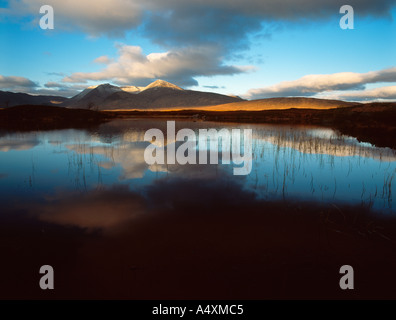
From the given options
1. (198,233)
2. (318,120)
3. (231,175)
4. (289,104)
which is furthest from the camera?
(289,104)

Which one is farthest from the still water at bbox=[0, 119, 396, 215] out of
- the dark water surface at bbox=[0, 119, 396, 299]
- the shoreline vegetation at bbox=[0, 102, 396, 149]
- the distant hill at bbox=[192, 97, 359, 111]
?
the distant hill at bbox=[192, 97, 359, 111]

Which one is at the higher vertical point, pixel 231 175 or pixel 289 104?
pixel 289 104

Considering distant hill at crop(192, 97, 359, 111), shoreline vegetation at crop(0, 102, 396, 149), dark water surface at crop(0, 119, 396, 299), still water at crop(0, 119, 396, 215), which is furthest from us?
distant hill at crop(192, 97, 359, 111)

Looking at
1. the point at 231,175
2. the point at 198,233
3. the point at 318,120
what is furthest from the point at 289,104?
the point at 198,233

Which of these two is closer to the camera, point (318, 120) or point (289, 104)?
point (318, 120)

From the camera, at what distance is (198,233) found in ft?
14.3

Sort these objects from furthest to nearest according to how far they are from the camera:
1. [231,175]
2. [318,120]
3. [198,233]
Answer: [318,120]
[231,175]
[198,233]

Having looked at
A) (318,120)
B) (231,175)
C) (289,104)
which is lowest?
(231,175)

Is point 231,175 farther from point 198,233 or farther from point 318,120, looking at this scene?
point 318,120

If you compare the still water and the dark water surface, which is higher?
the still water

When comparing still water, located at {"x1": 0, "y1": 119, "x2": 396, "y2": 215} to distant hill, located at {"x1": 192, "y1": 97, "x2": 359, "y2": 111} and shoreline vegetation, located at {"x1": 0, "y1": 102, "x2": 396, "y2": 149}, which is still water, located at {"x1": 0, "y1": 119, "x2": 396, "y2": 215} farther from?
distant hill, located at {"x1": 192, "y1": 97, "x2": 359, "y2": 111}

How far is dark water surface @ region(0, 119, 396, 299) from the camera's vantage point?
3119 mm
